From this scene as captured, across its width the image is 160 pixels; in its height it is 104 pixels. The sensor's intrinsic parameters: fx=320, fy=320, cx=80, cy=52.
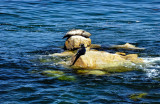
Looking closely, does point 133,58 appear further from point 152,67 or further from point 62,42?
point 62,42

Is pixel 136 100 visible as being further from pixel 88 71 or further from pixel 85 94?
pixel 88 71

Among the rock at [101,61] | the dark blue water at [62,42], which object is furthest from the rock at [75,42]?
the rock at [101,61]

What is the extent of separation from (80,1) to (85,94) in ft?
83.3

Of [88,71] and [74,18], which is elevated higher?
[74,18]

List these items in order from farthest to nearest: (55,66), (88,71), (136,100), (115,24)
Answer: (115,24) → (55,66) → (88,71) → (136,100)

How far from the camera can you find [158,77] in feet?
40.6

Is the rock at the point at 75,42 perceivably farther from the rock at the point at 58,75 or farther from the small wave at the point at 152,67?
the rock at the point at 58,75

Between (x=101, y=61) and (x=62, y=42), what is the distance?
5565mm

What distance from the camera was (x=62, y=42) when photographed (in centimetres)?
1892

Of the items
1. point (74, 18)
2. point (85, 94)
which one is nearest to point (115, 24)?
point (74, 18)

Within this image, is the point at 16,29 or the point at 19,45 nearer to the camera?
the point at 19,45

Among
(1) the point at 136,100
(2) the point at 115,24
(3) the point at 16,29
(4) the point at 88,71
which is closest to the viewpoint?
(1) the point at 136,100

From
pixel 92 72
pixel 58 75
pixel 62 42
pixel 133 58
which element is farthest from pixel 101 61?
pixel 62 42

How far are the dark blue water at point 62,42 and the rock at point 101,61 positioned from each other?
0.67m
